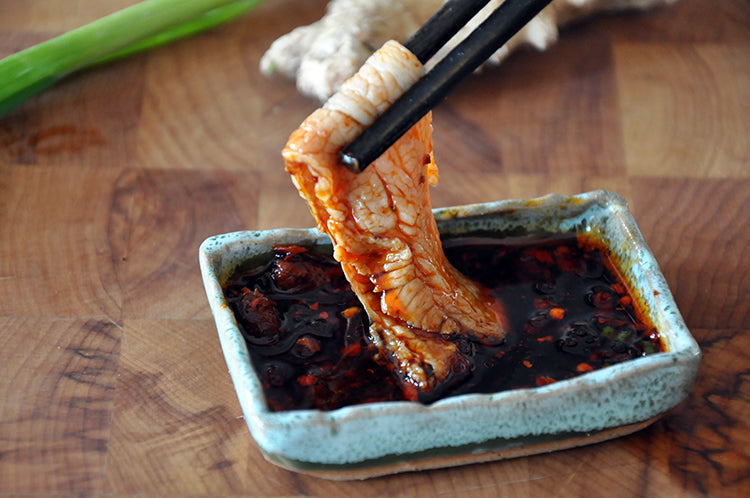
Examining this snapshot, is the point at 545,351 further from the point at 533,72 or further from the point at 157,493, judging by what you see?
the point at 533,72

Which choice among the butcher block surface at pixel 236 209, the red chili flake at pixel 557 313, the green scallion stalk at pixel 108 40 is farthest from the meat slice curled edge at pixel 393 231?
the green scallion stalk at pixel 108 40

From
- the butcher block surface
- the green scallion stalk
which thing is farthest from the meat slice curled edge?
the green scallion stalk

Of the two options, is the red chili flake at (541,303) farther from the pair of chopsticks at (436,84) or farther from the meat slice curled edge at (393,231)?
the pair of chopsticks at (436,84)

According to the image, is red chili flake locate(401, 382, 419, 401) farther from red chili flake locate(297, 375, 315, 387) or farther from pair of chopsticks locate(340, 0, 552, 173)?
pair of chopsticks locate(340, 0, 552, 173)

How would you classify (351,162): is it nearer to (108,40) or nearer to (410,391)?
(410,391)

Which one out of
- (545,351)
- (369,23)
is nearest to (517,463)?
(545,351)
